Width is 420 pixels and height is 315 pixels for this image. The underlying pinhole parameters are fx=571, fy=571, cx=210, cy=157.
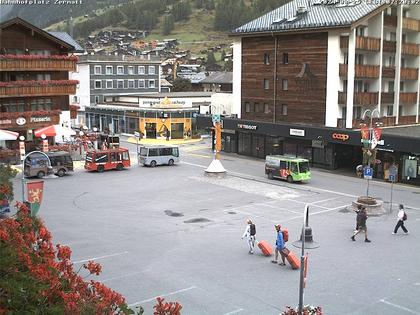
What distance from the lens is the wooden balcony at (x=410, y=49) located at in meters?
56.3

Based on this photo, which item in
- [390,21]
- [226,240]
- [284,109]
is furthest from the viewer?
[284,109]

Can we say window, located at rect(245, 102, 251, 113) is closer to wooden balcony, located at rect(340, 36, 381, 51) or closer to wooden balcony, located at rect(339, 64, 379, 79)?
wooden balcony, located at rect(339, 64, 379, 79)

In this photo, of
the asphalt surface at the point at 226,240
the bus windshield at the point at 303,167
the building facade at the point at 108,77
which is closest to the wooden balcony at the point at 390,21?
the asphalt surface at the point at 226,240

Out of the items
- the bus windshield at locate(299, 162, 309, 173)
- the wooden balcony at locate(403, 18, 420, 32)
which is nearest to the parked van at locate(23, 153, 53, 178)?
the bus windshield at locate(299, 162, 309, 173)

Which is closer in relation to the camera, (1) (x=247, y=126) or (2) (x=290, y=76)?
(2) (x=290, y=76)

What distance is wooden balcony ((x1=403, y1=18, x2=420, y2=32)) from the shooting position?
55.9 m

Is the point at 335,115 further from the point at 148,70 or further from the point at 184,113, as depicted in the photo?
the point at 148,70

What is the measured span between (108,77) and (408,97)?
51.1 m

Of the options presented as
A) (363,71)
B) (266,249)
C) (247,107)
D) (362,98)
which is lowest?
(266,249)

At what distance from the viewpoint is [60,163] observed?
47.4 m

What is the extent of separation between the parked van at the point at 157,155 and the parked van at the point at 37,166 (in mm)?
9239

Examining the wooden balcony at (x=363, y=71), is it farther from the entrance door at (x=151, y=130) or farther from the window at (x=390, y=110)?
the entrance door at (x=151, y=130)

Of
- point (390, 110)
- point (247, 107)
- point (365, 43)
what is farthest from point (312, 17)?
point (390, 110)

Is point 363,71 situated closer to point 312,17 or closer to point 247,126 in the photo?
point 312,17
